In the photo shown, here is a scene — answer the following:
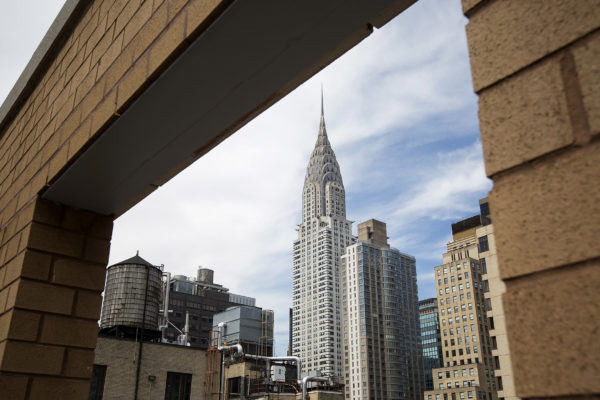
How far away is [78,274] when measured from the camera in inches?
138

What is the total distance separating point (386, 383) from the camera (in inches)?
3991

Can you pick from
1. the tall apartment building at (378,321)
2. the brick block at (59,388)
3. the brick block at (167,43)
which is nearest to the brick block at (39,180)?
the brick block at (59,388)

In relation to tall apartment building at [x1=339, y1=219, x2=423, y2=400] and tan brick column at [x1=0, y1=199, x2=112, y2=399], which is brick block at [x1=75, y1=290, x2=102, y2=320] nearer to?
tan brick column at [x1=0, y1=199, x2=112, y2=399]

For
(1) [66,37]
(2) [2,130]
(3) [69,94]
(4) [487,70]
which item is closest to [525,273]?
(4) [487,70]

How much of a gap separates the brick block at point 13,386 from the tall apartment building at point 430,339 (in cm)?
10584

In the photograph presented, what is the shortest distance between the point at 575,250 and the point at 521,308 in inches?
5.5

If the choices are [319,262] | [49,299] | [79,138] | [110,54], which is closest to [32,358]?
[49,299]

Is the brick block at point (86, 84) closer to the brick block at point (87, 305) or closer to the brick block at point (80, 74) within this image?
the brick block at point (80, 74)

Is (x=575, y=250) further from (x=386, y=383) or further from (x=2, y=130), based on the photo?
(x=386, y=383)

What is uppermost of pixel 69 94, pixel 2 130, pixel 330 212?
pixel 330 212

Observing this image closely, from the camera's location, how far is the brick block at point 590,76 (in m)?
0.86

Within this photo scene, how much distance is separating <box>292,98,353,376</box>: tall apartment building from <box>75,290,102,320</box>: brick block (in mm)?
114522

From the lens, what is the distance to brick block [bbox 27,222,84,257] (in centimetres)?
333

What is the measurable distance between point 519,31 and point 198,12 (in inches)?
53.8
